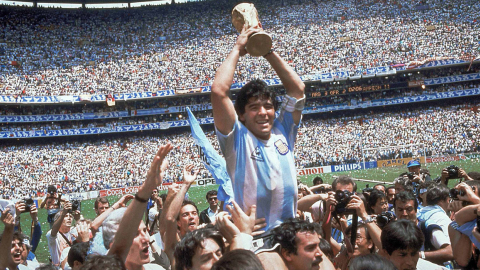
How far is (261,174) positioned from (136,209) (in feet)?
2.83

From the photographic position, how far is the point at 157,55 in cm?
5341

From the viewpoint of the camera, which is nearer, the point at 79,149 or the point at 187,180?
the point at 187,180

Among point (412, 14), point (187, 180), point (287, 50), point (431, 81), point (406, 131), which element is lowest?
point (187, 180)

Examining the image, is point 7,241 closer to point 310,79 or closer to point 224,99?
point 224,99

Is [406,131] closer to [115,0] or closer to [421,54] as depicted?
[421,54]

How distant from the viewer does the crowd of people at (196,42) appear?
49.2 m

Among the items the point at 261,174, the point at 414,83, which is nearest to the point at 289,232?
the point at 261,174

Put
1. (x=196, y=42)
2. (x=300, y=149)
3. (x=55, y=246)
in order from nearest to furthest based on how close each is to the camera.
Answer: (x=55, y=246) → (x=300, y=149) → (x=196, y=42)

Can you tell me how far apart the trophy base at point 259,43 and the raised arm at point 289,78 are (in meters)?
0.09

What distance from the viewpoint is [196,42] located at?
179 feet

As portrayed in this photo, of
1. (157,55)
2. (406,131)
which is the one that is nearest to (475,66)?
(406,131)

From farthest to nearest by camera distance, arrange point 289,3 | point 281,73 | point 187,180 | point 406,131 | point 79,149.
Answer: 1. point 289,3
2. point 79,149
3. point 406,131
4. point 187,180
5. point 281,73

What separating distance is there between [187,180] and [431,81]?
50.5 metres

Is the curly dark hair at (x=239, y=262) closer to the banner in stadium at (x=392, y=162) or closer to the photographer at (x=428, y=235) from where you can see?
the photographer at (x=428, y=235)
